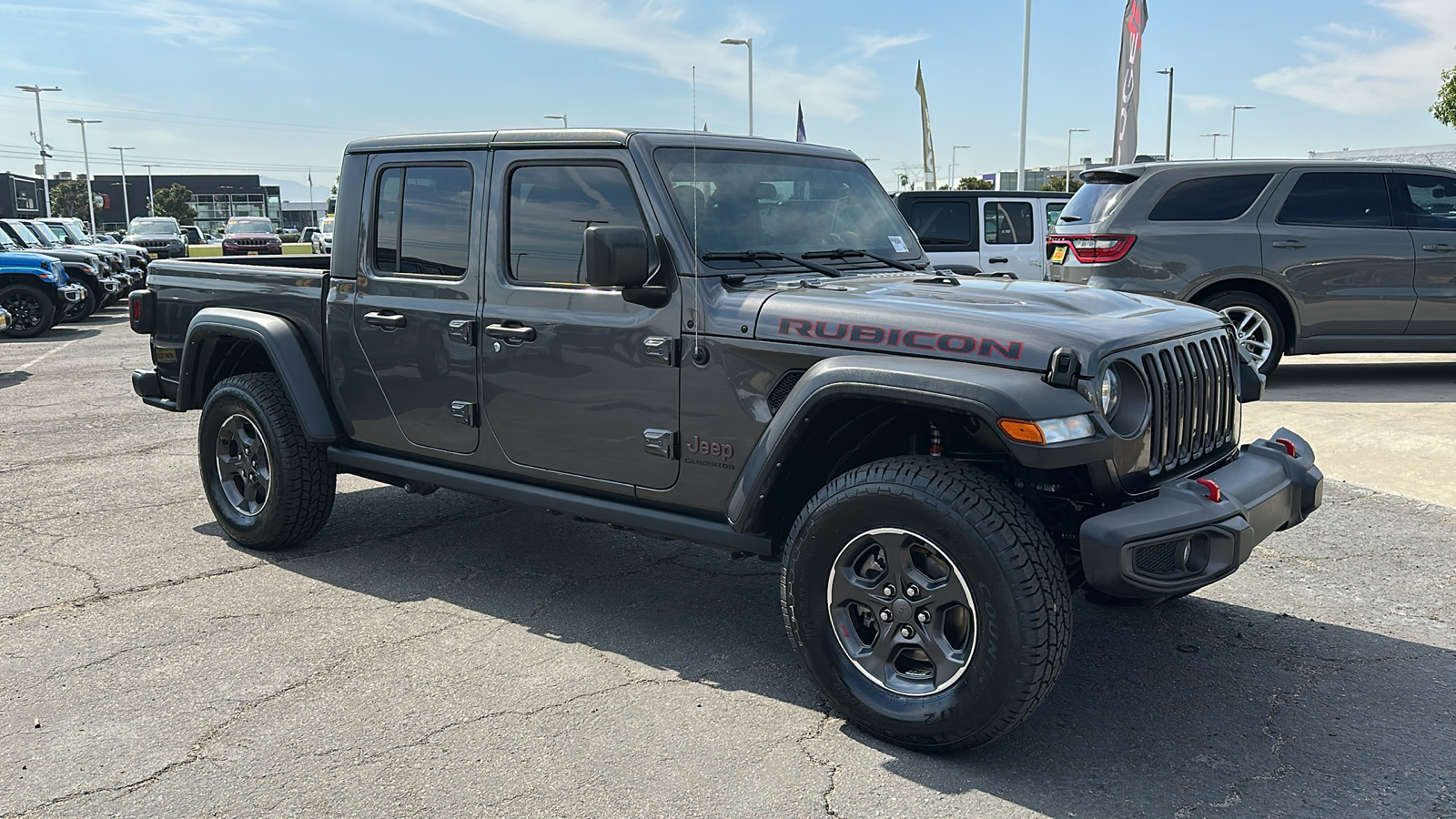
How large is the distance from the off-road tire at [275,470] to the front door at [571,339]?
127 centimetres

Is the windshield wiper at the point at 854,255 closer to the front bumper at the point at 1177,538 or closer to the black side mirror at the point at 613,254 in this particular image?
the black side mirror at the point at 613,254

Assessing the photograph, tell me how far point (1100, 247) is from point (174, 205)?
94.2m

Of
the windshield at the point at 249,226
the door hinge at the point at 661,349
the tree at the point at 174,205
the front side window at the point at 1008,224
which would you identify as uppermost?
the tree at the point at 174,205

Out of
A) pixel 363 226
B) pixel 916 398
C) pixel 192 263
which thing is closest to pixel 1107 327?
pixel 916 398

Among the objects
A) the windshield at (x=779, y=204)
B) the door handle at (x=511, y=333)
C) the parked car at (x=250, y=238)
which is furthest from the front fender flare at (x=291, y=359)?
the parked car at (x=250, y=238)

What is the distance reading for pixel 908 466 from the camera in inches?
133

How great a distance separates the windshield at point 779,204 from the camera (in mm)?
4141

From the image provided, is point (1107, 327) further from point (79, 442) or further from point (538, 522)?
point (79, 442)

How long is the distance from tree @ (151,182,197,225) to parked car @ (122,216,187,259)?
62.9 m

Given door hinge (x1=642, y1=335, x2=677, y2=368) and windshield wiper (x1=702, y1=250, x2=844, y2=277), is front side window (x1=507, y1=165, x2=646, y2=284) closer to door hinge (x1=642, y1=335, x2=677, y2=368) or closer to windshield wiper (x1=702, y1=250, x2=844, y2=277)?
windshield wiper (x1=702, y1=250, x2=844, y2=277)

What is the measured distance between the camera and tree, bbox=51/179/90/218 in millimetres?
95062

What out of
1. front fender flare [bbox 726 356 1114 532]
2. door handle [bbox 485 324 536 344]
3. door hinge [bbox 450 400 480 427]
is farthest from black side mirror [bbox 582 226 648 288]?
door hinge [bbox 450 400 480 427]

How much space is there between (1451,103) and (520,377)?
33132mm

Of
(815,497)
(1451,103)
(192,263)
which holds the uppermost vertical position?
(1451,103)
